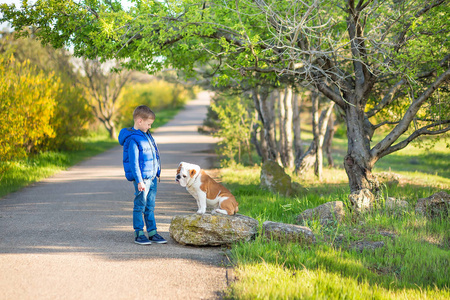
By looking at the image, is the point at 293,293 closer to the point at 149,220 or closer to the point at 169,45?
the point at 149,220

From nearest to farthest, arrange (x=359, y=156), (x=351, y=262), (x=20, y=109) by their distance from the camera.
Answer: (x=351, y=262) < (x=359, y=156) < (x=20, y=109)

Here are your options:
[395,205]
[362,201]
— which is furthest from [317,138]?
[362,201]

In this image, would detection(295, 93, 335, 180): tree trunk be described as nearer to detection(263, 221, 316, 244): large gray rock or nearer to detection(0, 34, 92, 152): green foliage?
detection(263, 221, 316, 244): large gray rock

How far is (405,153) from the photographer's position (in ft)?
84.6

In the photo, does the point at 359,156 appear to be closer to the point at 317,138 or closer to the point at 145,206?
the point at 145,206

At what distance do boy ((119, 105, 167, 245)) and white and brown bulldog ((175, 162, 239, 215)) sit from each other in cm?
41

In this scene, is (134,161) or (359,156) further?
(359,156)

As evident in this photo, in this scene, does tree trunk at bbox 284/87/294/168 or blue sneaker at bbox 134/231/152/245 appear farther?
tree trunk at bbox 284/87/294/168

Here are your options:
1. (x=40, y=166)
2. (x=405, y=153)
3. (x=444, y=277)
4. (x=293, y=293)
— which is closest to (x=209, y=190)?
(x=293, y=293)

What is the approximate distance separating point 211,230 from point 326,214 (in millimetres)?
2353

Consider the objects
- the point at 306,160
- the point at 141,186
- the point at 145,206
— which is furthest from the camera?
the point at 306,160

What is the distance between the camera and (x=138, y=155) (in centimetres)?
567

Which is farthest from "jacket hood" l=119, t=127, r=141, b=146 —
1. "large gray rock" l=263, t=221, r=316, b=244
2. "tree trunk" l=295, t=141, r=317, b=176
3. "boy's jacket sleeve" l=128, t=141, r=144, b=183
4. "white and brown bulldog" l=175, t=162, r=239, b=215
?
"tree trunk" l=295, t=141, r=317, b=176

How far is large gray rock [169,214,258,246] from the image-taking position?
18.7 ft
